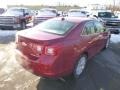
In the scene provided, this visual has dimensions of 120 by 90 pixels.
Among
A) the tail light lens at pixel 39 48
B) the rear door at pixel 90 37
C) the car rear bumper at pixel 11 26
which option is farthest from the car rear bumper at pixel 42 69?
the car rear bumper at pixel 11 26

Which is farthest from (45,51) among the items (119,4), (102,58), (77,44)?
(119,4)

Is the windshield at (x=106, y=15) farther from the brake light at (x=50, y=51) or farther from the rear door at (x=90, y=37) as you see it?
the brake light at (x=50, y=51)

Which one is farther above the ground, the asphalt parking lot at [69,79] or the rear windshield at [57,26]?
the rear windshield at [57,26]

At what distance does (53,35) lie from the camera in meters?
5.36

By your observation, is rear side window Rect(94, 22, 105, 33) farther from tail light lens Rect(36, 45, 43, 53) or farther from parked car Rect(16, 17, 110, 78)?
tail light lens Rect(36, 45, 43, 53)

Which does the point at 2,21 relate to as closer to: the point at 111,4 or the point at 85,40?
the point at 85,40

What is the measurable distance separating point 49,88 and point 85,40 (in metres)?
1.68

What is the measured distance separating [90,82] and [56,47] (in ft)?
5.40

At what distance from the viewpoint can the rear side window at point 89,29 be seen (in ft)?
20.2

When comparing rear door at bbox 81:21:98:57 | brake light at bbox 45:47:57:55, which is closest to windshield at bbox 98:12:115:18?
rear door at bbox 81:21:98:57

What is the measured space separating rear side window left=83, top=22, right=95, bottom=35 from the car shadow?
1.21 m

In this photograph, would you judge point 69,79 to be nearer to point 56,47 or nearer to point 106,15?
point 56,47

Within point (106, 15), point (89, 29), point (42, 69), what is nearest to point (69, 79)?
point (42, 69)

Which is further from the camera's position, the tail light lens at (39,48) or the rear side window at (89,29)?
the rear side window at (89,29)
